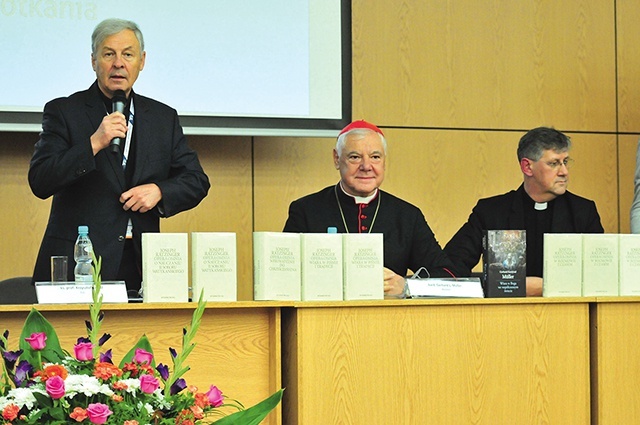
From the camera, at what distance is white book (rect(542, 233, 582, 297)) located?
300cm

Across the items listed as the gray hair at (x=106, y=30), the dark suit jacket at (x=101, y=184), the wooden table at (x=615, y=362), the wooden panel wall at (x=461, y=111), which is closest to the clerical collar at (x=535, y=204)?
the wooden panel wall at (x=461, y=111)

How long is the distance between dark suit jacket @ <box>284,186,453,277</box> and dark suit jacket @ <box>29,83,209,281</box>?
0.58 metres

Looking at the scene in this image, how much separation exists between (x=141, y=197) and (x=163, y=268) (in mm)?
547

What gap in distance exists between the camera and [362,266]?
2859mm

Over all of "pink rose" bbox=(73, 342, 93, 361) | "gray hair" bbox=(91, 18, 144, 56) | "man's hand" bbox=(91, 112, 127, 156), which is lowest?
"pink rose" bbox=(73, 342, 93, 361)

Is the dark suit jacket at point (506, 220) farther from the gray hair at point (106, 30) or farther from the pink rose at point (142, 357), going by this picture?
the pink rose at point (142, 357)

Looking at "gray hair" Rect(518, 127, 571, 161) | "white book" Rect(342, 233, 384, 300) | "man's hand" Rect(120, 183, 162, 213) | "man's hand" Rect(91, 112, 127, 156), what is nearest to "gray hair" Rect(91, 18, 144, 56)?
"man's hand" Rect(91, 112, 127, 156)

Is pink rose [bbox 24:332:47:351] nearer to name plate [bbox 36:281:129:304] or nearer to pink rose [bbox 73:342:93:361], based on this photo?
pink rose [bbox 73:342:93:361]

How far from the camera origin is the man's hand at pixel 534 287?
351 cm

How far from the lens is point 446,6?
5.43 m

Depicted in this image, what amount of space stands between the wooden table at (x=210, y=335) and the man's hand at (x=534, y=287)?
1101 mm

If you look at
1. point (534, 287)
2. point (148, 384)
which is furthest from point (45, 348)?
point (534, 287)

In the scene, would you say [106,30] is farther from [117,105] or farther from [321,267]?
[321,267]

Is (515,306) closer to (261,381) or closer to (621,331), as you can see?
(621,331)
